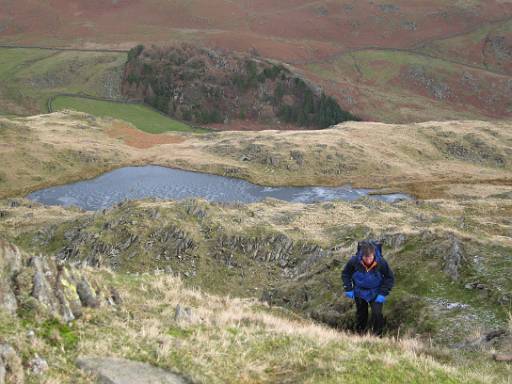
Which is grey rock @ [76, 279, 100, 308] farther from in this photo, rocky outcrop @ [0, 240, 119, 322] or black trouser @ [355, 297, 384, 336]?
black trouser @ [355, 297, 384, 336]

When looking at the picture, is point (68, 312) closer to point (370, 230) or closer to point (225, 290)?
point (225, 290)

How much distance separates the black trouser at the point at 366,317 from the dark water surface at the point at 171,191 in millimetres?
52727

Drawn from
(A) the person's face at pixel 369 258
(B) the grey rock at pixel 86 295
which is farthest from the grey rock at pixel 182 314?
(A) the person's face at pixel 369 258

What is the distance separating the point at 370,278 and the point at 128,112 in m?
130

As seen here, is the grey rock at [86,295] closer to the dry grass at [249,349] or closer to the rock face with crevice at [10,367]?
the dry grass at [249,349]

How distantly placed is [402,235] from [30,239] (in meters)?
34.6

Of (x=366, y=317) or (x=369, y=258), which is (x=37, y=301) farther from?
(x=366, y=317)

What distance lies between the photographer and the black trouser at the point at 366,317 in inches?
578

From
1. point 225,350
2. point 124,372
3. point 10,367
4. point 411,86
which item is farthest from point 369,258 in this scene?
point 411,86

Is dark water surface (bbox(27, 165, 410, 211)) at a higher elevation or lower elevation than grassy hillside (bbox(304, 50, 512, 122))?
lower

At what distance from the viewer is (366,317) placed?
15.6 m

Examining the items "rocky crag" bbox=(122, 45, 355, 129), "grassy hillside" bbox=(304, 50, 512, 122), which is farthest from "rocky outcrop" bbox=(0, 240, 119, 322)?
"grassy hillside" bbox=(304, 50, 512, 122)

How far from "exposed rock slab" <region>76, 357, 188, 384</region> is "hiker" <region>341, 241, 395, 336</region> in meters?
6.81

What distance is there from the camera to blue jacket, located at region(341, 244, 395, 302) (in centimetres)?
1410
